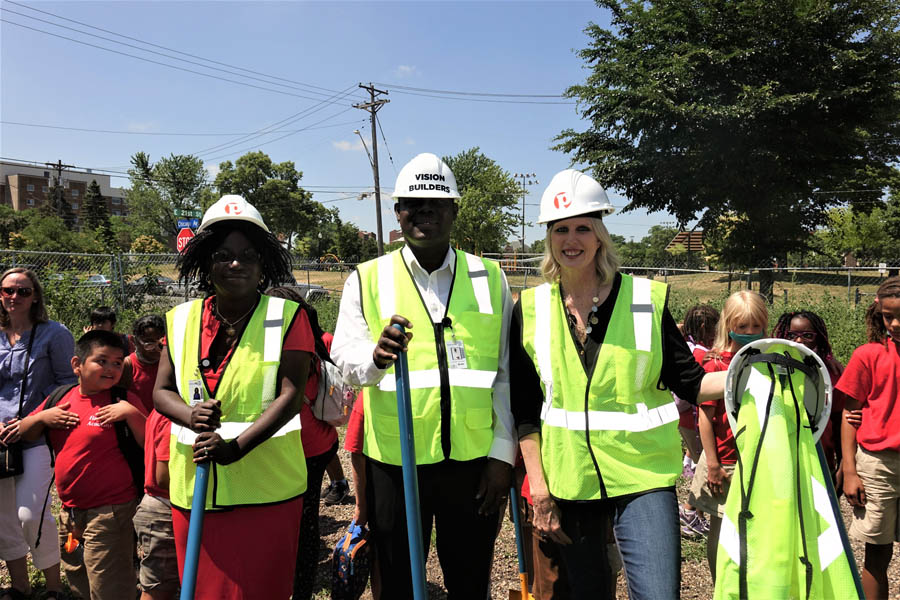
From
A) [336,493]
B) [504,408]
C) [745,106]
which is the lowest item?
[336,493]

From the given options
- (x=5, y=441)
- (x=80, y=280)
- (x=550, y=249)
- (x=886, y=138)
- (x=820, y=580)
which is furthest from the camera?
(x=886, y=138)

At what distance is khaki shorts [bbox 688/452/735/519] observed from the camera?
3.23 m

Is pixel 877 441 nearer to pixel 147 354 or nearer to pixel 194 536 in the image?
pixel 194 536

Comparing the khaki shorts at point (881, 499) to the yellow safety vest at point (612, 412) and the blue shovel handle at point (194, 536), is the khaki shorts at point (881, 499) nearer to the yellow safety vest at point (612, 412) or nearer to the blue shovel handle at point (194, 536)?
the yellow safety vest at point (612, 412)

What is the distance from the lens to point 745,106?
59.6 feet

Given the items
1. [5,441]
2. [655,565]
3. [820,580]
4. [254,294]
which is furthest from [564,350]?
[5,441]

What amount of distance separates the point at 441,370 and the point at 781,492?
130cm

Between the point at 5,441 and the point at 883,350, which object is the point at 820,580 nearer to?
the point at 883,350

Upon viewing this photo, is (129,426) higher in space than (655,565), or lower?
higher

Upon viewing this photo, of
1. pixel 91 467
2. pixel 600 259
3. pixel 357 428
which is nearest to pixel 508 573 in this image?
pixel 357 428

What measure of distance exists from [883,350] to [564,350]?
2.27m

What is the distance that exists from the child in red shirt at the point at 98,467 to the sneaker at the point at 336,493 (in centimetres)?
215

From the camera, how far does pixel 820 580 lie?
1.87 metres

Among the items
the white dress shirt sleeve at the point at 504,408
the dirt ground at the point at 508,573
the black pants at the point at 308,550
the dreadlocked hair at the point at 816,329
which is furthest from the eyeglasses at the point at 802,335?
the black pants at the point at 308,550
